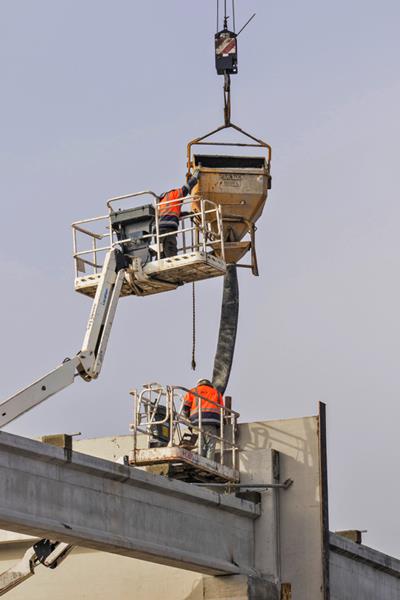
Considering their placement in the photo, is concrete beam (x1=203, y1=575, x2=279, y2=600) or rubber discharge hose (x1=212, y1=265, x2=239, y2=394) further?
rubber discharge hose (x1=212, y1=265, x2=239, y2=394)

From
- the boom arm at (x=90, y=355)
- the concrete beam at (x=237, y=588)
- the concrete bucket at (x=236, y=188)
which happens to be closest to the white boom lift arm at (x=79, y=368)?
the boom arm at (x=90, y=355)

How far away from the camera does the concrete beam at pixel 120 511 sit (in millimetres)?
17719

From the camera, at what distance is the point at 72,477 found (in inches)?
739

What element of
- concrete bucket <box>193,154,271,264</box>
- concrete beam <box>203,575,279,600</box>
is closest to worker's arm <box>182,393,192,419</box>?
concrete beam <box>203,575,279,600</box>

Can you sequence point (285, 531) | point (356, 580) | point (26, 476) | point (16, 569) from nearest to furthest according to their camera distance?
point (26, 476) → point (16, 569) → point (285, 531) → point (356, 580)

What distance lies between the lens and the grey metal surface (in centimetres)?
2397

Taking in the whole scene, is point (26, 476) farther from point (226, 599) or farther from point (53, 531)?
point (226, 599)

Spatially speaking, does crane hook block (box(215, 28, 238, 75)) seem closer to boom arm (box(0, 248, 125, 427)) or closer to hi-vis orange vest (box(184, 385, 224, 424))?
boom arm (box(0, 248, 125, 427))

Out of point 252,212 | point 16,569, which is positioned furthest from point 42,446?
point 252,212

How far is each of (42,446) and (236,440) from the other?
6.61 meters

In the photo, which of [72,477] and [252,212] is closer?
[72,477]

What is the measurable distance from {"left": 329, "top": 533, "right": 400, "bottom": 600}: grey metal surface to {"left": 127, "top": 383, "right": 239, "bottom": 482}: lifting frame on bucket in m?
2.58

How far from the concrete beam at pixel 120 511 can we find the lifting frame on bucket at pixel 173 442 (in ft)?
1.73

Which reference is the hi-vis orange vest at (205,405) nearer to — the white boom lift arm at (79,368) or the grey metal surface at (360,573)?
the white boom lift arm at (79,368)
